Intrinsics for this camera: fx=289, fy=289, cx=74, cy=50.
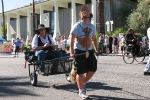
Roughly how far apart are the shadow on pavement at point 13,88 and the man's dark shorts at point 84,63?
54.1 inches

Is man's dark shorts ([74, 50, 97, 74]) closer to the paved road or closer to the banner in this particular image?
the paved road

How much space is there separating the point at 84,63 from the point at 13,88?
244 centimetres

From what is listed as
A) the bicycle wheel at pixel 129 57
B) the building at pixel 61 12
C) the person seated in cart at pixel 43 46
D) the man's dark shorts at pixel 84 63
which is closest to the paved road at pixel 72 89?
the man's dark shorts at pixel 84 63

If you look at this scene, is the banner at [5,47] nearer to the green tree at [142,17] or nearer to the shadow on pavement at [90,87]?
the green tree at [142,17]

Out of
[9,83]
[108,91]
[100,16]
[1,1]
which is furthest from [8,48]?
[108,91]

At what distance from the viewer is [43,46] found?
7.42 m

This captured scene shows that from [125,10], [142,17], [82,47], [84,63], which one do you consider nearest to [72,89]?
[84,63]

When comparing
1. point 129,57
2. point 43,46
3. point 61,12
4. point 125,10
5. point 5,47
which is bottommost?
point 5,47

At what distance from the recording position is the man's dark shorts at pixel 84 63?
5559mm

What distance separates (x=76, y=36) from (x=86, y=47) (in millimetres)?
294

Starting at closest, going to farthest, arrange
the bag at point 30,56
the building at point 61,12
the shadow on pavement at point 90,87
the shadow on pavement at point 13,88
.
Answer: the shadow on pavement at point 13,88
the shadow on pavement at point 90,87
the bag at point 30,56
the building at point 61,12

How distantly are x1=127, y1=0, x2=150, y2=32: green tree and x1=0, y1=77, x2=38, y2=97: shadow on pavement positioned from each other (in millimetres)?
24971

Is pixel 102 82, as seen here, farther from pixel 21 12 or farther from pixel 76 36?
pixel 21 12

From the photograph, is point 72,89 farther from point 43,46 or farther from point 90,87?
point 43,46
